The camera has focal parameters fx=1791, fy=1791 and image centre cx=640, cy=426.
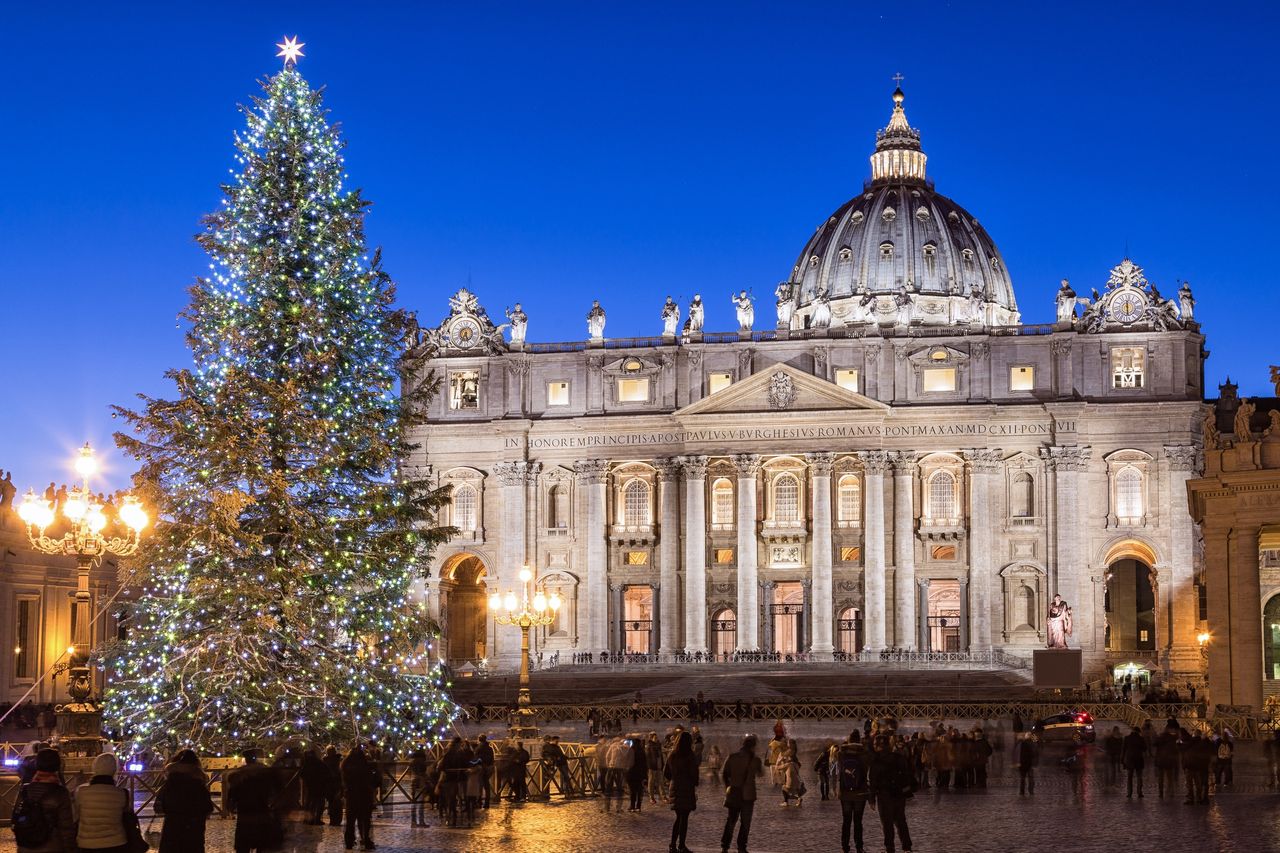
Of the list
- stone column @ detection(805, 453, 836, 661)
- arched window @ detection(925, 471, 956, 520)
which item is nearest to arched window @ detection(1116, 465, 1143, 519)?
arched window @ detection(925, 471, 956, 520)

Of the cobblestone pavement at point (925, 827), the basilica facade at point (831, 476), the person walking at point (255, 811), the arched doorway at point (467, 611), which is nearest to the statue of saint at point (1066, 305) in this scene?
the basilica facade at point (831, 476)

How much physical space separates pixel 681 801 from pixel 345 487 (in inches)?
353

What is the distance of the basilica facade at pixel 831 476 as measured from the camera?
78.6 m

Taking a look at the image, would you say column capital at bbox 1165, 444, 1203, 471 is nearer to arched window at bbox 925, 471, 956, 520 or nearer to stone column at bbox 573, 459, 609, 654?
arched window at bbox 925, 471, 956, 520

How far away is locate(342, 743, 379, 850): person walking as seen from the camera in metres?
22.2

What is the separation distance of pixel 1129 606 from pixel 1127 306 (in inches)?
800

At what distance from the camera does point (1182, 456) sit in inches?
3063

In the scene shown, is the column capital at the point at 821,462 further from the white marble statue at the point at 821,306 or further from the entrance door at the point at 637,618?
the white marble statue at the point at 821,306

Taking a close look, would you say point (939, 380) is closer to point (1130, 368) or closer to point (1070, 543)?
point (1130, 368)

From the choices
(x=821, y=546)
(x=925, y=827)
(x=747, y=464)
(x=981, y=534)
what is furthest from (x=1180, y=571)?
(x=925, y=827)

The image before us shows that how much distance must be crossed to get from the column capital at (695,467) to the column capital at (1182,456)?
2036 cm

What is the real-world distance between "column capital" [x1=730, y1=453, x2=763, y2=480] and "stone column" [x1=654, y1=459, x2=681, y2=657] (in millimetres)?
3024

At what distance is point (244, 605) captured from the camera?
26922 mm

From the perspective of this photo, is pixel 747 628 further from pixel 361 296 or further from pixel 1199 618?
pixel 361 296
